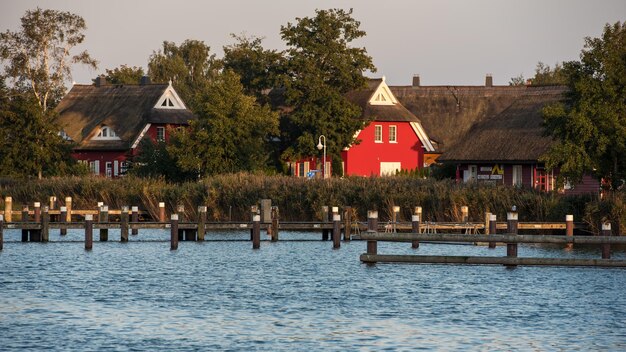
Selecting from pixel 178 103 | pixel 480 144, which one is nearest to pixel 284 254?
pixel 480 144

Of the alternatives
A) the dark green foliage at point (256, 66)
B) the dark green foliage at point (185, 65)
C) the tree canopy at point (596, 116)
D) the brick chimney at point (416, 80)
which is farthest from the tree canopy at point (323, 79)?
the dark green foliage at point (185, 65)

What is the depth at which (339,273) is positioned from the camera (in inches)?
1640

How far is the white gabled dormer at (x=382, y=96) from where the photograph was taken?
320 feet

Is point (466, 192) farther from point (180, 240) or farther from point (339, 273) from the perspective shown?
point (339, 273)

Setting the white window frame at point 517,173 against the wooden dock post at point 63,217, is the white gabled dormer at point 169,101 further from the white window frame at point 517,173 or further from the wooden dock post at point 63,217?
the wooden dock post at point 63,217

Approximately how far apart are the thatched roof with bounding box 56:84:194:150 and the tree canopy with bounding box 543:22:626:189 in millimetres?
47696

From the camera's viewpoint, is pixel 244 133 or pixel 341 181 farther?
pixel 244 133

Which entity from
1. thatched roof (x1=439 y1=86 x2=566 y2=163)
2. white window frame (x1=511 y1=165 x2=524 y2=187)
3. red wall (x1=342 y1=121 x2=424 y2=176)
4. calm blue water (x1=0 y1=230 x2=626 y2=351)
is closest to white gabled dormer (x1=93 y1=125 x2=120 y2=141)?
red wall (x1=342 y1=121 x2=424 y2=176)

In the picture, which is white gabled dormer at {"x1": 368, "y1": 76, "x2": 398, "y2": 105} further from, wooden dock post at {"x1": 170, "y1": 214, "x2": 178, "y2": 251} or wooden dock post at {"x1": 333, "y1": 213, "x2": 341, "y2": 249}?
wooden dock post at {"x1": 170, "y1": 214, "x2": 178, "y2": 251}

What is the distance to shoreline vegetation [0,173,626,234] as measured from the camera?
57156 mm

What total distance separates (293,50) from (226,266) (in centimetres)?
4910

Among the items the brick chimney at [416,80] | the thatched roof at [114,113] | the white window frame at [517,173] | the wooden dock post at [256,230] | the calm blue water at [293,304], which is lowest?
the calm blue water at [293,304]

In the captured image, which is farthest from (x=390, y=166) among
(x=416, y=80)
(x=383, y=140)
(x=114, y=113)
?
(x=114, y=113)

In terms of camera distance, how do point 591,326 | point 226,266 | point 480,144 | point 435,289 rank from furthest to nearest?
point 480,144 < point 226,266 < point 435,289 < point 591,326
